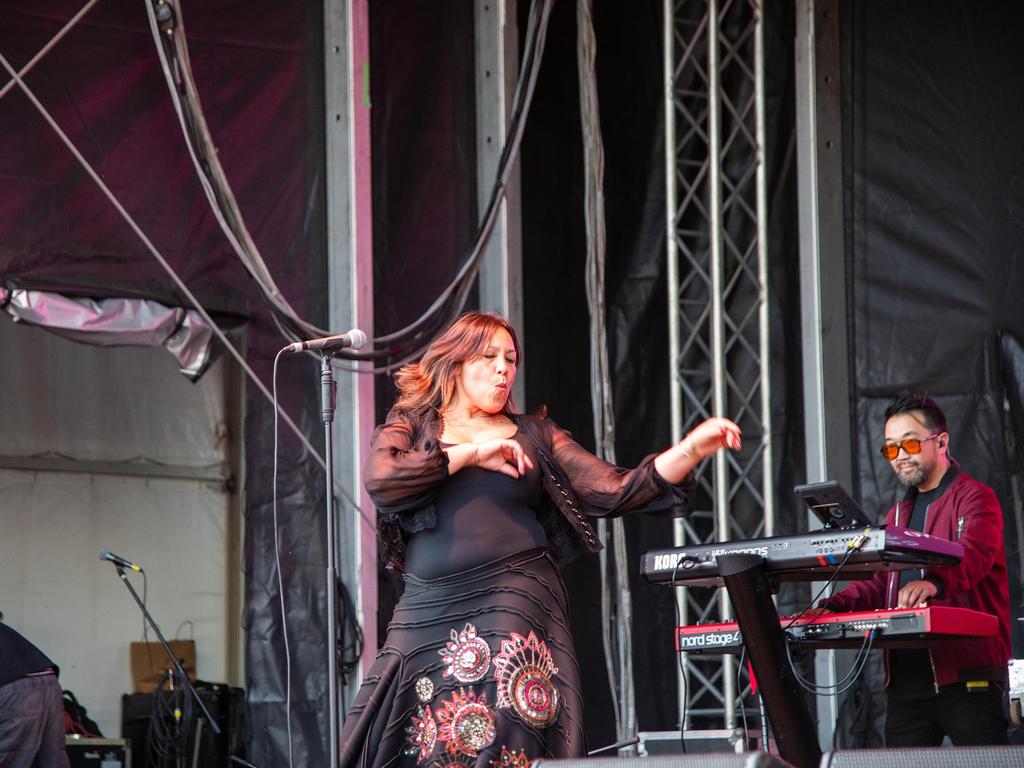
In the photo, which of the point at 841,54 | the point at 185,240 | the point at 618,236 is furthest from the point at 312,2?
the point at 841,54

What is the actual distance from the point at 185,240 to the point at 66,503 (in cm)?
252

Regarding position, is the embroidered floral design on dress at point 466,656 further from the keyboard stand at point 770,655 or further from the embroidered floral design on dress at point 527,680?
the keyboard stand at point 770,655

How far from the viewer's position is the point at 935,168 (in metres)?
6.41

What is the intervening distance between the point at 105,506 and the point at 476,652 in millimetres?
4984

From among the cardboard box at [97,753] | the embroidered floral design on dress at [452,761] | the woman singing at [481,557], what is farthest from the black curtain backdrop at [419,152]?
the embroidered floral design on dress at [452,761]

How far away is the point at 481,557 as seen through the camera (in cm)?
325

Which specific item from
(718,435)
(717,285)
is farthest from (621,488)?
(717,285)

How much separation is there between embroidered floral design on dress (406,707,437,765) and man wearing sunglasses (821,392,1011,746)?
63.0 inches

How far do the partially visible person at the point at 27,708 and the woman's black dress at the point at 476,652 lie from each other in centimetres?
249

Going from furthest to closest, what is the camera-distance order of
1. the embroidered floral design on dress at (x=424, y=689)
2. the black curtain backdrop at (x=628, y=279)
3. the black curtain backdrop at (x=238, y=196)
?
the black curtain backdrop at (x=628, y=279)
the black curtain backdrop at (x=238, y=196)
the embroidered floral design on dress at (x=424, y=689)

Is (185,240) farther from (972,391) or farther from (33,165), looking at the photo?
(972,391)

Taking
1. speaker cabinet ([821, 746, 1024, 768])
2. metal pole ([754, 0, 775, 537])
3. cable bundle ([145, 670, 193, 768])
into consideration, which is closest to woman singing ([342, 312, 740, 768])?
→ speaker cabinet ([821, 746, 1024, 768])

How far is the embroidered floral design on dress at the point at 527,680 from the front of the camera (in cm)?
313

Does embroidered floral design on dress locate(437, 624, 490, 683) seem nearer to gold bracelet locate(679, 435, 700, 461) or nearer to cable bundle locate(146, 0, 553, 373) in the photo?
gold bracelet locate(679, 435, 700, 461)
